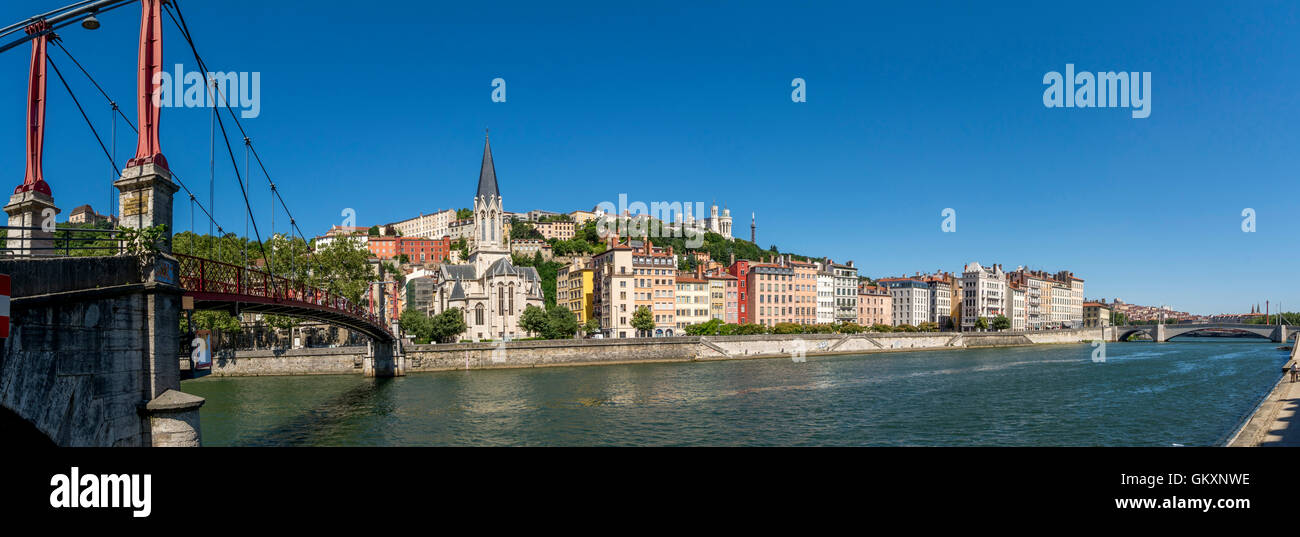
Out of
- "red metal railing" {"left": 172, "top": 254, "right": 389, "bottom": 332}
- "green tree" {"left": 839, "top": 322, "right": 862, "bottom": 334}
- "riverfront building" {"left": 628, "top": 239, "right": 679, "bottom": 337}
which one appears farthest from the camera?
"green tree" {"left": 839, "top": 322, "right": 862, "bottom": 334}

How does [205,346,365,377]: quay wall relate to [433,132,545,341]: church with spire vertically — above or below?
below

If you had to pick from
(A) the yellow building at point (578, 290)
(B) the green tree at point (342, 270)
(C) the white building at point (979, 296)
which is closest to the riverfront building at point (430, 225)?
(A) the yellow building at point (578, 290)

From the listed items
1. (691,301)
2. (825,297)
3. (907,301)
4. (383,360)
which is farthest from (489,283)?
(907,301)

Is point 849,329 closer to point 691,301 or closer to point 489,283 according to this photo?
point 691,301

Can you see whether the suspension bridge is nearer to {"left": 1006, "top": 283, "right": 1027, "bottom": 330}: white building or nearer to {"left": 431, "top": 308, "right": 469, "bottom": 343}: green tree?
{"left": 431, "top": 308, "right": 469, "bottom": 343}: green tree

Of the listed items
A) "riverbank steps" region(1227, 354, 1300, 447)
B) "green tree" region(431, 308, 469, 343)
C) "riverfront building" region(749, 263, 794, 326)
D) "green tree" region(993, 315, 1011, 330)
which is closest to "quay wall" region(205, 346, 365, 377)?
"green tree" region(431, 308, 469, 343)
